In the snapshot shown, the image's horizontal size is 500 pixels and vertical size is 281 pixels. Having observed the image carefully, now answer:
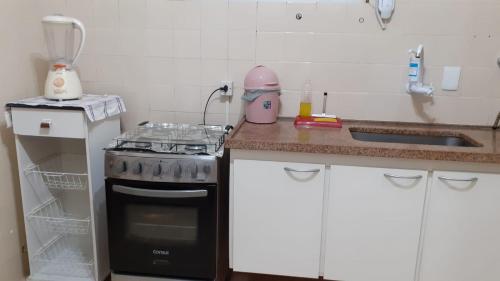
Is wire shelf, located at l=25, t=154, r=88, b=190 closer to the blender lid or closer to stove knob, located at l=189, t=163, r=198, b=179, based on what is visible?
stove knob, located at l=189, t=163, r=198, b=179

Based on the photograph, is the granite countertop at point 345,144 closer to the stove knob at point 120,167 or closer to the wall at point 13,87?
the stove knob at point 120,167

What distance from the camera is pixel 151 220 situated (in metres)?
1.94

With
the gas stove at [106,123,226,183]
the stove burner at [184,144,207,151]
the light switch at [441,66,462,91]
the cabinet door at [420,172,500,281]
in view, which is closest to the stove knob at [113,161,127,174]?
the gas stove at [106,123,226,183]

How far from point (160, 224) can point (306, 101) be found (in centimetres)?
104

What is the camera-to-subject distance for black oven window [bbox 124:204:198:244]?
1913mm

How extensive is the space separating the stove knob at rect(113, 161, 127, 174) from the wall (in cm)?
66

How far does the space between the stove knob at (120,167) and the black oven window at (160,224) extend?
17cm

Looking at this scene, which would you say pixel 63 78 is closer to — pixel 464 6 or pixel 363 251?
pixel 363 251

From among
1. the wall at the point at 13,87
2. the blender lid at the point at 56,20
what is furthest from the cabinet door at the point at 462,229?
the wall at the point at 13,87

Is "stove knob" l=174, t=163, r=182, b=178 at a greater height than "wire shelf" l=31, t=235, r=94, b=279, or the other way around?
"stove knob" l=174, t=163, r=182, b=178

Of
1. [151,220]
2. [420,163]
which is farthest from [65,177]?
[420,163]

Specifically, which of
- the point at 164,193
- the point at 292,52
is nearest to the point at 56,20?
the point at 164,193

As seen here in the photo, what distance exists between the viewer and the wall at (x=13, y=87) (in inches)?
79.7

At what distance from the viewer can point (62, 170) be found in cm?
248
